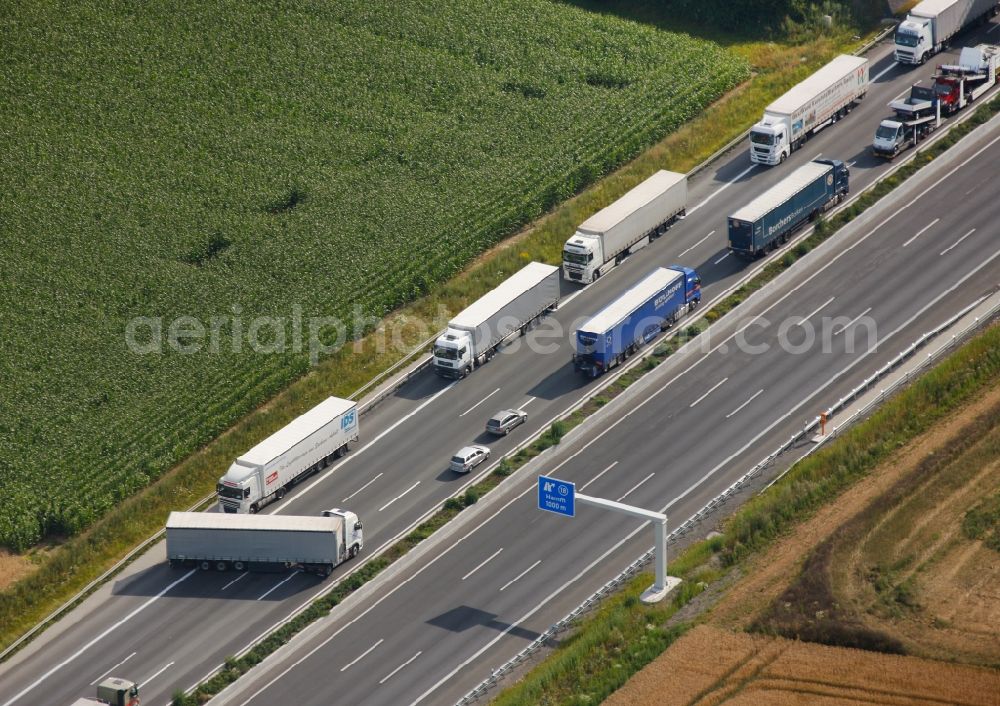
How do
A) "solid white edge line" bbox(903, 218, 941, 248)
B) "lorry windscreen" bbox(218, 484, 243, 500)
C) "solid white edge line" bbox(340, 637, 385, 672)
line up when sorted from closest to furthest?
"solid white edge line" bbox(340, 637, 385, 672) < "lorry windscreen" bbox(218, 484, 243, 500) < "solid white edge line" bbox(903, 218, 941, 248)

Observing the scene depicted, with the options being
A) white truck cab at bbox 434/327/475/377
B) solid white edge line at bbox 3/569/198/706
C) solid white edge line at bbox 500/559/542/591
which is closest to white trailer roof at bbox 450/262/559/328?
white truck cab at bbox 434/327/475/377

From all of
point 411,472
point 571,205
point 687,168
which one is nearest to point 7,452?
point 411,472

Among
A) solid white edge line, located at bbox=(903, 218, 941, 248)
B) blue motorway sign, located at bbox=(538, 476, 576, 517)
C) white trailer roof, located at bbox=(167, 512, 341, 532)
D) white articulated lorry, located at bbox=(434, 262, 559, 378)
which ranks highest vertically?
solid white edge line, located at bbox=(903, 218, 941, 248)

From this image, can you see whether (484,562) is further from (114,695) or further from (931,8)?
(931,8)

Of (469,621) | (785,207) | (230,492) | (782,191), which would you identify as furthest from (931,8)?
(230,492)

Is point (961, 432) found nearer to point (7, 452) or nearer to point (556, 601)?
point (556, 601)

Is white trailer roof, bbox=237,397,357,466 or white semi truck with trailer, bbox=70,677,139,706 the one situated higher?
white trailer roof, bbox=237,397,357,466

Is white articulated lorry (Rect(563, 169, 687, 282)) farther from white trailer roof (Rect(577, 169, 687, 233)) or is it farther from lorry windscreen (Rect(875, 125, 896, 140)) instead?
lorry windscreen (Rect(875, 125, 896, 140))
